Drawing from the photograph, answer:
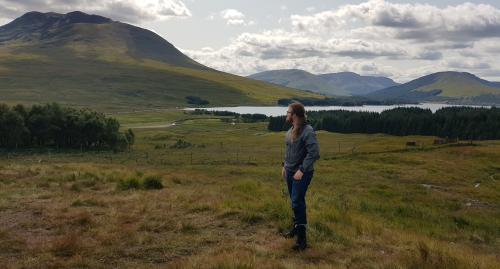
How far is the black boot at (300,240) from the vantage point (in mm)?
9984

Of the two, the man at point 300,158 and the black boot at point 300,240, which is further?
the black boot at point 300,240

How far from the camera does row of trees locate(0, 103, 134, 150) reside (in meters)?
84.9

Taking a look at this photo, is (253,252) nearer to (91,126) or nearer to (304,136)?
(304,136)

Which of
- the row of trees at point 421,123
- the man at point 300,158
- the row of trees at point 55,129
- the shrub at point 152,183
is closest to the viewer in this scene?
the man at point 300,158

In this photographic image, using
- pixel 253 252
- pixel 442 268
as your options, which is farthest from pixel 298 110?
pixel 442 268

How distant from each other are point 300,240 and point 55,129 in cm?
8902

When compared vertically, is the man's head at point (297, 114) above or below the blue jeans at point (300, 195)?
above

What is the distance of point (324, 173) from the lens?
53875 mm

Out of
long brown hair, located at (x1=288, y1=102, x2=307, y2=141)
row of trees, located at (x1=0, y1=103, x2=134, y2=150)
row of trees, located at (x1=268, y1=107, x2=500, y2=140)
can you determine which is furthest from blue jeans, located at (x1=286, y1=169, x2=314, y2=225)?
row of trees, located at (x1=268, y1=107, x2=500, y2=140)

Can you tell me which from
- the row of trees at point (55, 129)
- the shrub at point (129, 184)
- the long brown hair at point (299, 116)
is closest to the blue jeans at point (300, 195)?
the long brown hair at point (299, 116)

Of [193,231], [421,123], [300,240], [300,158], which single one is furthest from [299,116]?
[421,123]

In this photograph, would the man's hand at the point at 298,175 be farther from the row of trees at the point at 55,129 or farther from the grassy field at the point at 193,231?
the row of trees at the point at 55,129

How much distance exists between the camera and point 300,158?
1030 centimetres

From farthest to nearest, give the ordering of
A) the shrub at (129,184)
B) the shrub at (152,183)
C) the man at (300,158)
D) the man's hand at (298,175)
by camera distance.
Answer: the shrub at (152,183)
the shrub at (129,184)
the man at (300,158)
the man's hand at (298,175)
